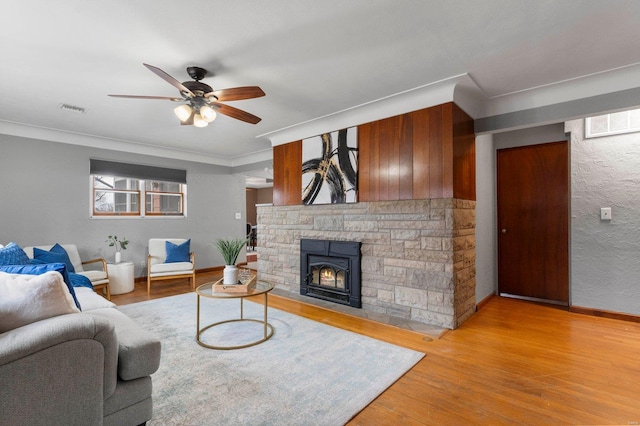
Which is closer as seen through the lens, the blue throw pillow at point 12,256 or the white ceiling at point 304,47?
the white ceiling at point 304,47

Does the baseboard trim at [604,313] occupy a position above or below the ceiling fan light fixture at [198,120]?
below

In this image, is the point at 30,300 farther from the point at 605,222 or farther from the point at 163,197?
the point at 605,222

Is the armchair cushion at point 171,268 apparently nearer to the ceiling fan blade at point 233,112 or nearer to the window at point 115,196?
the window at point 115,196

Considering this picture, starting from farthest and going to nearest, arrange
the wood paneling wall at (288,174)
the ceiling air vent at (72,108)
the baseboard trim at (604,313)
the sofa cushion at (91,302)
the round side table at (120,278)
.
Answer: the round side table at (120,278)
the wood paneling wall at (288,174)
the ceiling air vent at (72,108)
the baseboard trim at (604,313)
the sofa cushion at (91,302)

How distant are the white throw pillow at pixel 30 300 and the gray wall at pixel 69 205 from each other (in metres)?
3.85

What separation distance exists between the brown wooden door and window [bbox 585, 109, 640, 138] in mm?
459

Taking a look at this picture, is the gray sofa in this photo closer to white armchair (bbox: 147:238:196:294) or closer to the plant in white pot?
the plant in white pot

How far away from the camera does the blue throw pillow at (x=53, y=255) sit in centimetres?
389

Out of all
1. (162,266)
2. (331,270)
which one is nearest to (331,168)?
(331,270)

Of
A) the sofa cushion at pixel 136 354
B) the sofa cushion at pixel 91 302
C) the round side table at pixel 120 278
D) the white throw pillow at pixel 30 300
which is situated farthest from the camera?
the round side table at pixel 120 278

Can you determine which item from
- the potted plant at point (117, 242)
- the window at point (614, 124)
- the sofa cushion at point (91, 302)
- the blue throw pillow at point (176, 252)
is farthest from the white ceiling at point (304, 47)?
the blue throw pillow at point (176, 252)

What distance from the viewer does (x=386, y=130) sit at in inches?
139

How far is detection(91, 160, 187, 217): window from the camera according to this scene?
516 centimetres

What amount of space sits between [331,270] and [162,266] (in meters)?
2.82
